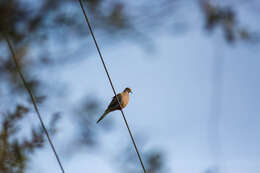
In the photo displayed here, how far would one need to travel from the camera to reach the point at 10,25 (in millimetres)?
7742

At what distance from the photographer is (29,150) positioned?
4910mm

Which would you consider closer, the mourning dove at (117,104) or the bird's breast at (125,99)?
the mourning dove at (117,104)

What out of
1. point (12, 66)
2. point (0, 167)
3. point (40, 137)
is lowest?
point (0, 167)

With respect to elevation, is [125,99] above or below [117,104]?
above

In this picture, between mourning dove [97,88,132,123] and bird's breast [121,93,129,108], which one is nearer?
mourning dove [97,88,132,123]

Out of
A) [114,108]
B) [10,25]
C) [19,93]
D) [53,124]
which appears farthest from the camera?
[19,93]

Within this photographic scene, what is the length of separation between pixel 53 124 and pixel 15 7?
367 centimetres

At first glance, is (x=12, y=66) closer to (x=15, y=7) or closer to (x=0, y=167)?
(x=15, y=7)

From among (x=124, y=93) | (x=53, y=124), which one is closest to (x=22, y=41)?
(x=124, y=93)

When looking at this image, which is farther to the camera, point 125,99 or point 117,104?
point 125,99

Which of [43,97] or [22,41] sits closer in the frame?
[43,97]

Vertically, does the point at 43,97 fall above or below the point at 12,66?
below

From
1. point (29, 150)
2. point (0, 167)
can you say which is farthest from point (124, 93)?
point (0, 167)

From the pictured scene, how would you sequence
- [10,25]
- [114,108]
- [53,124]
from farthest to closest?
[10,25] < [114,108] < [53,124]
